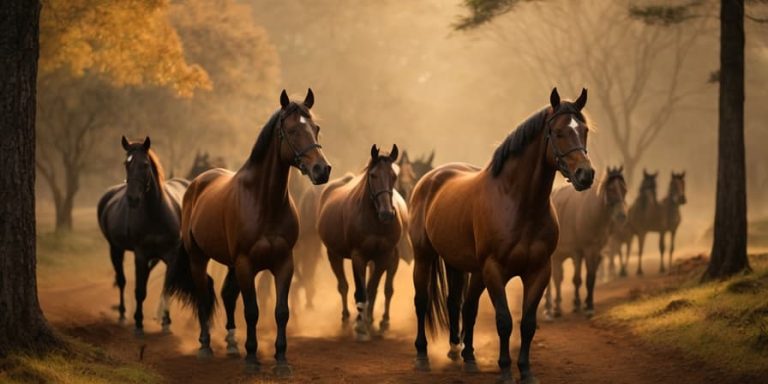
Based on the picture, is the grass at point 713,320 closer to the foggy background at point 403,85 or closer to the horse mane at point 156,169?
the horse mane at point 156,169

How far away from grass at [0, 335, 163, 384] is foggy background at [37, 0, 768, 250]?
17.1 m

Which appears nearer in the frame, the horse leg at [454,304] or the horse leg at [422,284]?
the horse leg at [422,284]

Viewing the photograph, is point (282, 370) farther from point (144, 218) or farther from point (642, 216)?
point (642, 216)

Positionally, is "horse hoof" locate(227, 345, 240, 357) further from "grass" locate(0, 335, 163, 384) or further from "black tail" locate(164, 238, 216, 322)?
"grass" locate(0, 335, 163, 384)

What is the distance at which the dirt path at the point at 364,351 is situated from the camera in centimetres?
919

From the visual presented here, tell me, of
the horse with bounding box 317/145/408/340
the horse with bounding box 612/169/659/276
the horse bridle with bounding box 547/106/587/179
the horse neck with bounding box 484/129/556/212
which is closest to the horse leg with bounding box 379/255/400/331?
the horse with bounding box 317/145/408/340

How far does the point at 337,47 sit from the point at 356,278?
36514mm

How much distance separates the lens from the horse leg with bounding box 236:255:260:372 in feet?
30.1

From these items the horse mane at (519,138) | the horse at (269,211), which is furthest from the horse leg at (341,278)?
the horse mane at (519,138)

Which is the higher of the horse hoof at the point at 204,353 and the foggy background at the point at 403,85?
the foggy background at the point at 403,85

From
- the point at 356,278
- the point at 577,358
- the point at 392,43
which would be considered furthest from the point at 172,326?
the point at 392,43

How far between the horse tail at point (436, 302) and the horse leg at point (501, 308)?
2.14 metres

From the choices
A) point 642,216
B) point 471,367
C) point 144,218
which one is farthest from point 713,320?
point 642,216

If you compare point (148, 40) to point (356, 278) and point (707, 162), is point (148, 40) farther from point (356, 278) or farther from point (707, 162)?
point (707, 162)
